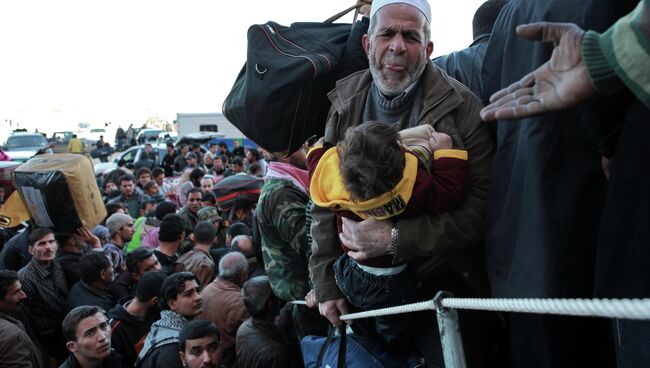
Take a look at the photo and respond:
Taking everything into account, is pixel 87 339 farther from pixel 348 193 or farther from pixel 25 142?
pixel 25 142

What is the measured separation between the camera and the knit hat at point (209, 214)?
7529 millimetres

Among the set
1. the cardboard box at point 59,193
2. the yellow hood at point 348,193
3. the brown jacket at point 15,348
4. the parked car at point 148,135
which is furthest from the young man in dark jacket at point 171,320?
the parked car at point 148,135

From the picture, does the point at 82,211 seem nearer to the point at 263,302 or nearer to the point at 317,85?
the point at 263,302

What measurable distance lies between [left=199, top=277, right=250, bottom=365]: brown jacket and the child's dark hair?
2.73 meters

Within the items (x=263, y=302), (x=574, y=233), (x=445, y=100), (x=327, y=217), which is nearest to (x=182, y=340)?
(x=263, y=302)

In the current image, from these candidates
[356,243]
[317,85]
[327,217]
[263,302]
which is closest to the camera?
[356,243]

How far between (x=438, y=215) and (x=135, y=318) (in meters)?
3.36

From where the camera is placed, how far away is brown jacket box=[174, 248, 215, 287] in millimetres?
5562

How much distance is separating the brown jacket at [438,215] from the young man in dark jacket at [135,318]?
2.52m

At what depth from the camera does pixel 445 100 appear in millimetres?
2314

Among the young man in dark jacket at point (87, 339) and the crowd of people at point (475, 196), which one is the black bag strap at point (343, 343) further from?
the young man in dark jacket at point (87, 339)

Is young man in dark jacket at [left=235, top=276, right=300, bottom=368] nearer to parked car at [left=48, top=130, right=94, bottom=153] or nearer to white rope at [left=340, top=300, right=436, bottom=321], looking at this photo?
white rope at [left=340, top=300, right=436, bottom=321]

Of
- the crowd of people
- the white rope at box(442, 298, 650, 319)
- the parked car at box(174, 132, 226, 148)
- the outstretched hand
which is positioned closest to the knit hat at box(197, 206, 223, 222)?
the crowd of people

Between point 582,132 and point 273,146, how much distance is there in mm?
1752
